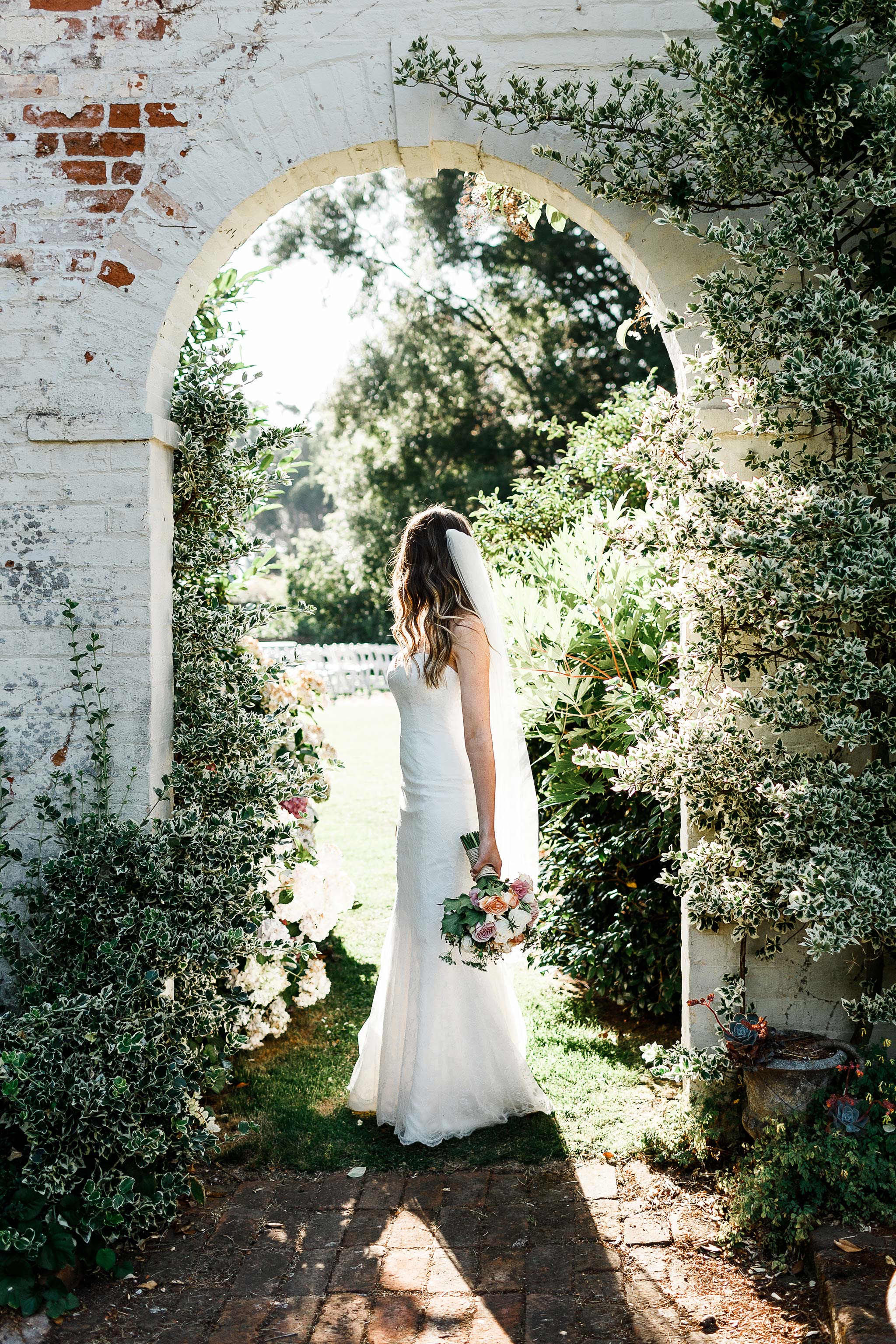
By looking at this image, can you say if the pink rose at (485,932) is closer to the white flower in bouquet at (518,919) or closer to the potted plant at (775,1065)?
the white flower in bouquet at (518,919)

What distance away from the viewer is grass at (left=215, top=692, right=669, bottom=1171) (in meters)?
3.64

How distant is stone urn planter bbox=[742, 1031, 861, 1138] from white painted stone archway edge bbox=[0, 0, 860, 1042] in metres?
0.25

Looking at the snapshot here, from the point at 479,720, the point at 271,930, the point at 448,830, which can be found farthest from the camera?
the point at 271,930

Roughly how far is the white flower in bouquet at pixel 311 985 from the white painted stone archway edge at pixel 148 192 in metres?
1.79

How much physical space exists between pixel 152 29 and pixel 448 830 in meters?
2.90

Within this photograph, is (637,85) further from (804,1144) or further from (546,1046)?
(546,1046)

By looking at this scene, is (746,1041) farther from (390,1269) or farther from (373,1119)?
(373,1119)

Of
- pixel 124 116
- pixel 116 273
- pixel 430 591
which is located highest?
pixel 124 116

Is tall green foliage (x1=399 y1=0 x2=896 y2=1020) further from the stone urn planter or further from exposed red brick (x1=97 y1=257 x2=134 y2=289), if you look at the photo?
exposed red brick (x1=97 y1=257 x2=134 y2=289)

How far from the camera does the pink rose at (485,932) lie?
3393 millimetres

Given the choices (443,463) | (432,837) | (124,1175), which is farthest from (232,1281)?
(443,463)

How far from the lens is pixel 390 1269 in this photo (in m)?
2.99

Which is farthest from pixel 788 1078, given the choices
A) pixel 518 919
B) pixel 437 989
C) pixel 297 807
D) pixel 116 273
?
pixel 116 273

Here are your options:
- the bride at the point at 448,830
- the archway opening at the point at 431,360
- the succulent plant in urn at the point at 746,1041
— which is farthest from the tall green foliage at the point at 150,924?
the archway opening at the point at 431,360
